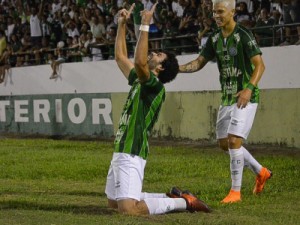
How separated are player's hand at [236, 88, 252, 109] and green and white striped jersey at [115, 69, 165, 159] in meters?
1.50

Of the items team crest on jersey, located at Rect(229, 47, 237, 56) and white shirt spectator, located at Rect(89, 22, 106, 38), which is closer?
team crest on jersey, located at Rect(229, 47, 237, 56)

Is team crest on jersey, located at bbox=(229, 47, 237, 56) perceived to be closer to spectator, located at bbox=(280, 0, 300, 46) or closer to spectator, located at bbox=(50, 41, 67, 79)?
spectator, located at bbox=(280, 0, 300, 46)

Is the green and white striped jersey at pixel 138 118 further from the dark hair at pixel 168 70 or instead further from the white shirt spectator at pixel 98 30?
the white shirt spectator at pixel 98 30

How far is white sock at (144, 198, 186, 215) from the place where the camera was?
9.41 m

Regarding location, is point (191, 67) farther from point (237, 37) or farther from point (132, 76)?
point (132, 76)

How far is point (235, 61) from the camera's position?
37.0ft

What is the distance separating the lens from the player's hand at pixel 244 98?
1066 centimetres

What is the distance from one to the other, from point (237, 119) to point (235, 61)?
2.47 feet

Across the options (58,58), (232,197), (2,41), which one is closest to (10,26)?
(2,41)

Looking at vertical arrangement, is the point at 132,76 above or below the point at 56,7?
above

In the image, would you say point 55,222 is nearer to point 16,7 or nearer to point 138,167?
point 138,167

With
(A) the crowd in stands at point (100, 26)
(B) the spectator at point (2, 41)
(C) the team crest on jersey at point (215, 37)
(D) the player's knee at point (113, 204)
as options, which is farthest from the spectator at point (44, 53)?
(D) the player's knee at point (113, 204)

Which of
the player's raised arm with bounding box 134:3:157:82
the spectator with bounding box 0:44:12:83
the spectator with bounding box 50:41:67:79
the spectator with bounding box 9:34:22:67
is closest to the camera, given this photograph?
the player's raised arm with bounding box 134:3:157:82

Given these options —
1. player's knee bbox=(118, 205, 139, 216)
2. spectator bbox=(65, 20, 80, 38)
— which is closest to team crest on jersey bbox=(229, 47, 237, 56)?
player's knee bbox=(118, 205, 139, 216)
